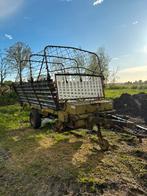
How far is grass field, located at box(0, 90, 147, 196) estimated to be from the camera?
4062 millimetres

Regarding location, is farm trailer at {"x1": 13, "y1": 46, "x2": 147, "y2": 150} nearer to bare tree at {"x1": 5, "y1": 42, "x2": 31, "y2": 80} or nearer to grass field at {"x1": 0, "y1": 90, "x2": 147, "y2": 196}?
grass field at {"x1": 0, "y1": 90, "x2": 147, "y2": 196}

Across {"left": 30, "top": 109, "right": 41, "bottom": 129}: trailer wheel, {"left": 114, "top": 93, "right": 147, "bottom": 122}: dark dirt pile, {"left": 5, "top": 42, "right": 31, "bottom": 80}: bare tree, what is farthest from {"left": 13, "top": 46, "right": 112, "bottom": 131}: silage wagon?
{"left": 5, "top": 42, "right": 31, "bottom": 80}: bare tree

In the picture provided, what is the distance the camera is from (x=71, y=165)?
507 cm

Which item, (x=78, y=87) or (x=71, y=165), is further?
(x=78, y=87)

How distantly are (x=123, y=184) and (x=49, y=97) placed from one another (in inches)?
127

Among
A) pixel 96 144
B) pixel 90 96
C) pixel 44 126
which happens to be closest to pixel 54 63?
pixel 90 96

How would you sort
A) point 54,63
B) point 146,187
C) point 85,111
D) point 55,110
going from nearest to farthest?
point 146,187 → point 85,111 → point 55,110 → point 54,63

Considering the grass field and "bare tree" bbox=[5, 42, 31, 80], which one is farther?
"bare tree" bbox=[5, 42, 31, 80]

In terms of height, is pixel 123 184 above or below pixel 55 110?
below

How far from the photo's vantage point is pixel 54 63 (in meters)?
8.06

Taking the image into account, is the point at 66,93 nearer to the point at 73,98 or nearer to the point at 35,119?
the point at 73,98

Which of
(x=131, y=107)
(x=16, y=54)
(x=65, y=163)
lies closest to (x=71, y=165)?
(x=65, y=163)

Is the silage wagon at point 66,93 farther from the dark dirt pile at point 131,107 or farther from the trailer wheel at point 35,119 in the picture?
the dark dirt pile at point 131,107

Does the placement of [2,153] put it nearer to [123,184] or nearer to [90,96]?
[90,96]
